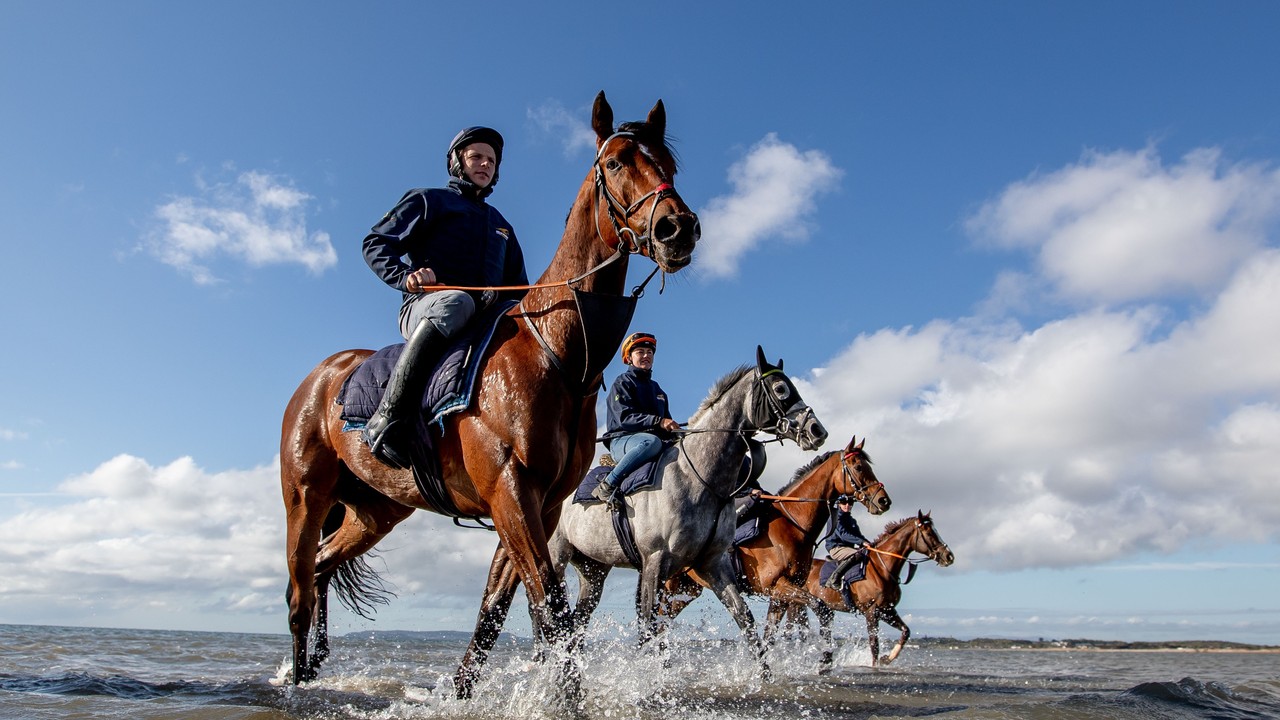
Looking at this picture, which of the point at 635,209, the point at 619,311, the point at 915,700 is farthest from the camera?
the point at 915,700

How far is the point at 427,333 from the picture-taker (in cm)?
403

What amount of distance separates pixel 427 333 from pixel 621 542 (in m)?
4.28

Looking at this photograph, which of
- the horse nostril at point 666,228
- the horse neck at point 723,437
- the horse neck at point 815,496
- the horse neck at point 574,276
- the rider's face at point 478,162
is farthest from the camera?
the horse neck at point 815,496

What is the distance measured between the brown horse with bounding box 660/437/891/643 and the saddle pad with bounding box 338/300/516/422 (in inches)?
264

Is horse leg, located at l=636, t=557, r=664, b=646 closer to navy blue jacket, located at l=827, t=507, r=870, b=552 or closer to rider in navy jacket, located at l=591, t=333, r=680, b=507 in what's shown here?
rider in navy jacket, located at l=591, t=333, r=680, b=507

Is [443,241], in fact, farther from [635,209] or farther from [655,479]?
[655,479]

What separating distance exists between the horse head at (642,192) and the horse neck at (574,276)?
89mm

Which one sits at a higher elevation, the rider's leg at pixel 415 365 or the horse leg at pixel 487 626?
the rider's leg at pixel 415 365

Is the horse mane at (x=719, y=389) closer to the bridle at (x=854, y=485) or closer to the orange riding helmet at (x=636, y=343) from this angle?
Result: the orange riding helmet at (x=636, y=343)

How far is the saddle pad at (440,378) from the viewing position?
3873 millimetres

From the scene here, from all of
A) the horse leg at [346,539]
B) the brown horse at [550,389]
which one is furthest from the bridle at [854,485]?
the brown horse at [550,389]

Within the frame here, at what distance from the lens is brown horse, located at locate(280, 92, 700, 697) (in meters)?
3.48

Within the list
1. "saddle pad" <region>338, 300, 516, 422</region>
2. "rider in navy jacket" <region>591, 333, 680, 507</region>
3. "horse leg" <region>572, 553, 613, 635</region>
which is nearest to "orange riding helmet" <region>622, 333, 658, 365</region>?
"rider in navy jacket" <region>591, 333, 680, 507</region>

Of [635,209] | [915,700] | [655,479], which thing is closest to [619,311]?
[635,209]
